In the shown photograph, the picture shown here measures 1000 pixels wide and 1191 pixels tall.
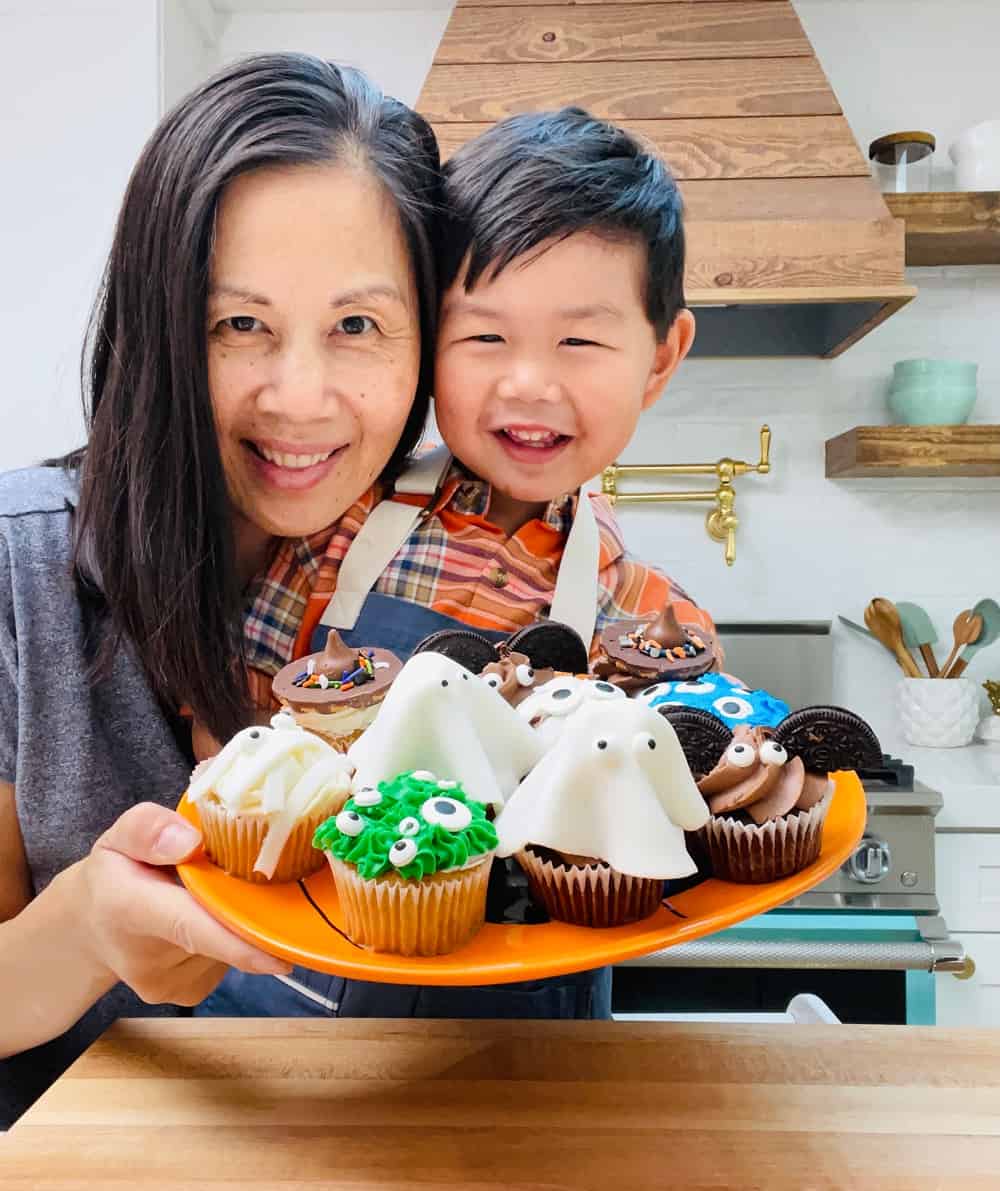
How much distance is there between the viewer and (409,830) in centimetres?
69

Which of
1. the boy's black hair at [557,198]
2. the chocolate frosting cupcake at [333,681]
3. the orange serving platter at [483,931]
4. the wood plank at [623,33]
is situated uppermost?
the wood plank at [623,33]

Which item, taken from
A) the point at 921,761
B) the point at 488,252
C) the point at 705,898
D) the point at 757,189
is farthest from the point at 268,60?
the point at 921,761

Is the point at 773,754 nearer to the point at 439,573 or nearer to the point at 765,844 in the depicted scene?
the point at 765,844

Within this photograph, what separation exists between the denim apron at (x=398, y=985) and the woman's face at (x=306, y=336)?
8 centimetres

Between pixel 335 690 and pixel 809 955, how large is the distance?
150 centimetres

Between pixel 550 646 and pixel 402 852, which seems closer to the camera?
pixel 402 852

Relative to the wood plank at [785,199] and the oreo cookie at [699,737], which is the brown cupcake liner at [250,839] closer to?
the oreo cookie at [699,737]

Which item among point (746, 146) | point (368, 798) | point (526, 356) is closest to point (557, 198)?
point (526, 356)

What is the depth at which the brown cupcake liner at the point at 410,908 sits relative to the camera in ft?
2.18

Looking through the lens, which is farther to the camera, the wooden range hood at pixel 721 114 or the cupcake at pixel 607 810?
the wooden range hood at pixel 721 114

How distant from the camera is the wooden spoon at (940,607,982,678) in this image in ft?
8.59

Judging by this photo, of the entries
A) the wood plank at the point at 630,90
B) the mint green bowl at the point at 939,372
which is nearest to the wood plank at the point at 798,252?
the wood plank at the point at 630,90

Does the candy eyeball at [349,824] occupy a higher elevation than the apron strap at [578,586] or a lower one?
lower

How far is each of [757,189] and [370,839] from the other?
1.98 meters
